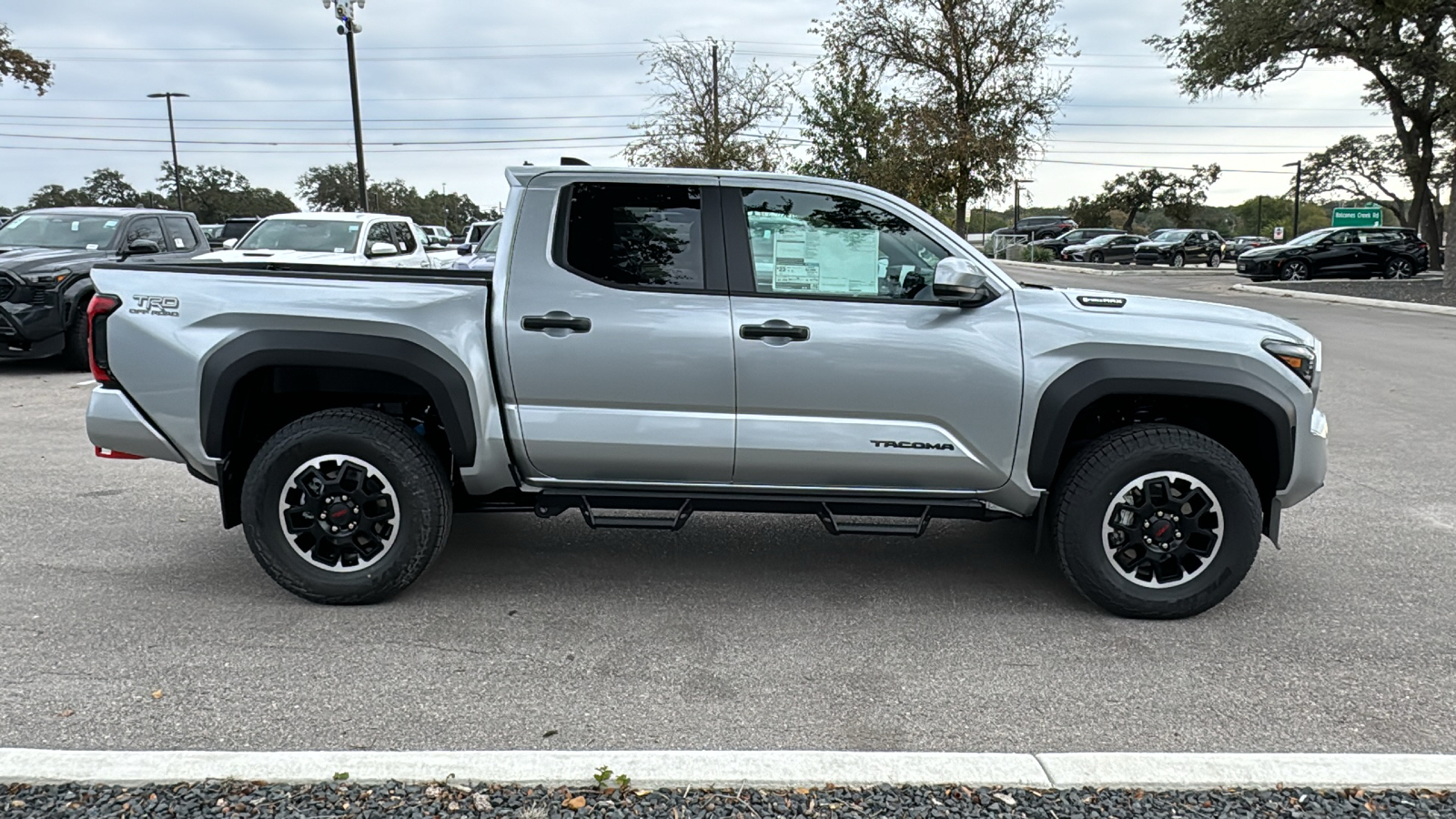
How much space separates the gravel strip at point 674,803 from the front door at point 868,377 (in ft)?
5.22

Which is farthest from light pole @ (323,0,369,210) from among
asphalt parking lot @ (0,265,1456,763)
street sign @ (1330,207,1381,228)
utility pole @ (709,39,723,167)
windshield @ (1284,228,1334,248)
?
street sign @ (1330,207,1381,228)

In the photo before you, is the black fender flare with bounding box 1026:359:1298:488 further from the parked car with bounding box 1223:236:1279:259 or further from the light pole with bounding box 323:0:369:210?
the parked car with bounding box 1223:236:1279:259

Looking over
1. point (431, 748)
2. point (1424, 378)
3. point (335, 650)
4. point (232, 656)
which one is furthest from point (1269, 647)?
point (1424, 378)

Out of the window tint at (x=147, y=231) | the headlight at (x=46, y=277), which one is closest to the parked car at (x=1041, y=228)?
the window tint at (x=147, y=231)

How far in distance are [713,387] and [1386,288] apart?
26800 millimetres

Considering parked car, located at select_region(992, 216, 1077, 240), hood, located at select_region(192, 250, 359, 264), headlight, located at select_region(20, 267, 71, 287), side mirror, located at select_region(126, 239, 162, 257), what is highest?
parked car, located at select_region(992, 216, 1077, 240)

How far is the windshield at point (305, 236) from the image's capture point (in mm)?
13109

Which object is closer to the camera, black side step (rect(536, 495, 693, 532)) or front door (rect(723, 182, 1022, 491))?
front door (rect(723, 182, 1022, 491))

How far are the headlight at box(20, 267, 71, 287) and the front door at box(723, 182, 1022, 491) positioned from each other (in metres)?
9.37

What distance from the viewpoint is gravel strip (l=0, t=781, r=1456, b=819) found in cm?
280

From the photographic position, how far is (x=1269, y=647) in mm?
4059

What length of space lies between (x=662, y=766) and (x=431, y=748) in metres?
0.76

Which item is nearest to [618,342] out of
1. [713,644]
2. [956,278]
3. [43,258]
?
[713,644]

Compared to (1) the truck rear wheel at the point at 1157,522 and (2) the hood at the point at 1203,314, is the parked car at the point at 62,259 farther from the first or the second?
(1) the truck rear wheel at the point at 1157,522
